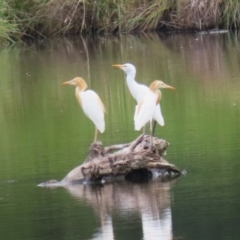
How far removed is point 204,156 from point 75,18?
2170 centimetres

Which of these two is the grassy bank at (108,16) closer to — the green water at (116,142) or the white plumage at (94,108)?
the green water at (116,142)

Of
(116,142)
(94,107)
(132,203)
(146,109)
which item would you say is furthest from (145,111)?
(116,142)

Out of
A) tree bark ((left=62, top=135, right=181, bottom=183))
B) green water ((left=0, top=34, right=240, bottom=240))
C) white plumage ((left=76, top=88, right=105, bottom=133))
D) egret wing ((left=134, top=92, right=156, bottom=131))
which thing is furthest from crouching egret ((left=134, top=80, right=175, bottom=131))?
green water ((left=0, top=34, right=240, bottom=240))

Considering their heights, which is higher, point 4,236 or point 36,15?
point 36,15

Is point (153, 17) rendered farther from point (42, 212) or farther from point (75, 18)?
point (42, 212)

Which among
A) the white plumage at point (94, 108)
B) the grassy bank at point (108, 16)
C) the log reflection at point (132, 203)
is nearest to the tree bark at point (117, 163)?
the log reflection at point (132, 203)

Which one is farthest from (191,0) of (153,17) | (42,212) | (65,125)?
(42,212)

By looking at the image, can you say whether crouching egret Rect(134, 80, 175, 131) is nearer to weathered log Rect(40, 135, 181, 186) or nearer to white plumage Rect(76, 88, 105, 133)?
weathered log Rect(40, 135, 181, 186)

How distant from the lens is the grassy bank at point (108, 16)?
29484 millimetres

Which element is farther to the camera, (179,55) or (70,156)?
(179,55)

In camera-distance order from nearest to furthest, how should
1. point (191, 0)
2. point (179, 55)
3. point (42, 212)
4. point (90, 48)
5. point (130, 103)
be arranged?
point (42, 212), point (130, 103), point (179, 55), point (90, 48), point (191, 0)

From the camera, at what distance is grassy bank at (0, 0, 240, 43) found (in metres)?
29.5

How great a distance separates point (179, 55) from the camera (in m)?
22.7

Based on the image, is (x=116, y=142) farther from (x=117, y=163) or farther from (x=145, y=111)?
(x=117, y=163)
